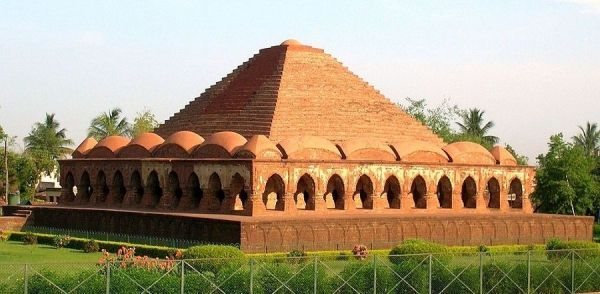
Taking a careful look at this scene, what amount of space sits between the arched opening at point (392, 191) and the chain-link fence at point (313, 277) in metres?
13.0

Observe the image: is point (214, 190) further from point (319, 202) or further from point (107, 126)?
point (107, 126)

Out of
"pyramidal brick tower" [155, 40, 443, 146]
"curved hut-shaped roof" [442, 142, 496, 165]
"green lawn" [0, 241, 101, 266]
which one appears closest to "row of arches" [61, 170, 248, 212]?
"pyramidal brick tower" [155, 40, 443, 146]

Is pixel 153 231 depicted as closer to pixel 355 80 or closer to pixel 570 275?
pixel 355 80

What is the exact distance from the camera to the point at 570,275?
798 inches

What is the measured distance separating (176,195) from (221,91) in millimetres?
6386

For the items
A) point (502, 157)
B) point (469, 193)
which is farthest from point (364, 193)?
point (502, 157)

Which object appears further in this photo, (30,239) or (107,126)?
(107,126)

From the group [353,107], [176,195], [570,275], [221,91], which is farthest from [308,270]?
[221,91]

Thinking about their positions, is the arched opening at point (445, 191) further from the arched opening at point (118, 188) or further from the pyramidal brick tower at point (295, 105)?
the arched opening at point (118, 188)

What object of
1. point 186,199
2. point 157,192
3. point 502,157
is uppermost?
point 502,157

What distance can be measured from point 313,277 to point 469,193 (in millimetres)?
20070

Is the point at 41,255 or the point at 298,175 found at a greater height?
the point at 298,175

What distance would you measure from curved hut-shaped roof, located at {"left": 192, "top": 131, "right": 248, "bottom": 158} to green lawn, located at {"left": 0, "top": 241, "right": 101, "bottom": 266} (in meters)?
5.52

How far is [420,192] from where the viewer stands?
35.0m
